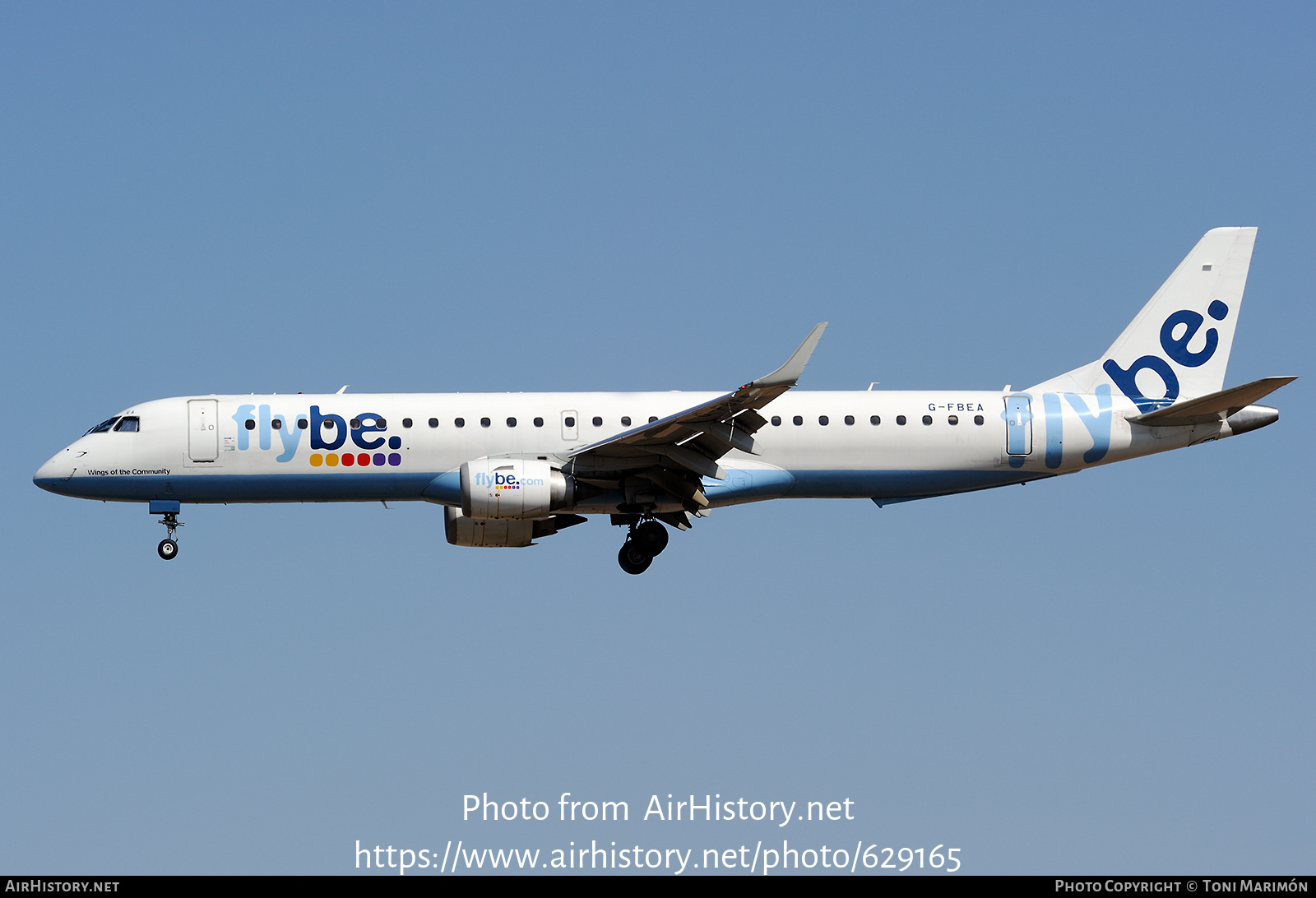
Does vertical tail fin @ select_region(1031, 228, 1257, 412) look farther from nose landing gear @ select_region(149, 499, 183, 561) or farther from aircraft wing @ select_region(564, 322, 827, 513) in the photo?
nose landing gear @ select_region(149, 499, 183, 561)

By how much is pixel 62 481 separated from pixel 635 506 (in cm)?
1282

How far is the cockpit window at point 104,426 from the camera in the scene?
36.7 m

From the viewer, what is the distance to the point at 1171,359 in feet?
127

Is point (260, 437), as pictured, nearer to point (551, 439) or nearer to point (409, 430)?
point (409, 430)

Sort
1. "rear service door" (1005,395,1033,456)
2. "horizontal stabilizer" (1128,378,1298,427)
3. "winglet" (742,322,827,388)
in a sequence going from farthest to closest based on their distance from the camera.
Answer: "rear service door" (1005,395,1033,456), "horizontal stabilizer" (1128,378,1298,427), "winglet" (742,322,827,388)

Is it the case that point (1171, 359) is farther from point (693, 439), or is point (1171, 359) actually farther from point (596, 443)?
point (596, 443)

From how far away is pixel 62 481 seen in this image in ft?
119

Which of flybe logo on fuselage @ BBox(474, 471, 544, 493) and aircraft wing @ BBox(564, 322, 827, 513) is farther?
flybe logo on fuselage @ BBox(474, 471, 544, 493)

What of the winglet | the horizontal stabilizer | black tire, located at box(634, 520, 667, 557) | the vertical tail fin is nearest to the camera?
the winglet

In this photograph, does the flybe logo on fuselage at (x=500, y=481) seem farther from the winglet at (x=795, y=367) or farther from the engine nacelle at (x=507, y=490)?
the winglet at (x=795, y=367)

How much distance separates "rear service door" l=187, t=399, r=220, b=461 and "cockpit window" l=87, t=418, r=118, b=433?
186cm

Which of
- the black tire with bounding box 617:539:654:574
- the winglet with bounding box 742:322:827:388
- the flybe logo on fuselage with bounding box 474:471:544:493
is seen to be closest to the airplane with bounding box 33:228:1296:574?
the black tire with bounding box 617:539:654:574

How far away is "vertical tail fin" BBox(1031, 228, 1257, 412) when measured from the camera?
125ft
